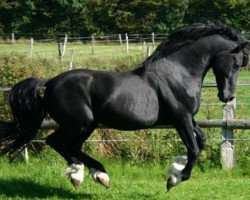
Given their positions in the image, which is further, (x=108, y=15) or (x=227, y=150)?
(x=108, y=15)

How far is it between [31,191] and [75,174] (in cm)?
86

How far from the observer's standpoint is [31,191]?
664cm

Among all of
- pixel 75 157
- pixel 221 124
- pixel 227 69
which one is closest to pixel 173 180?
pixel 75 157

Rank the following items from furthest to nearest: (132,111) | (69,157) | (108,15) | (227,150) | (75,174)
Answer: (108,15)
(227,150)
(69,157)
(75,174)
(132,111)

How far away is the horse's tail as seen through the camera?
6.33 m

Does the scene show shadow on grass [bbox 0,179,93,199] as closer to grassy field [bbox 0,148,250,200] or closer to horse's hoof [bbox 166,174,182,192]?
grassy field [bbox 0,148,250,200]

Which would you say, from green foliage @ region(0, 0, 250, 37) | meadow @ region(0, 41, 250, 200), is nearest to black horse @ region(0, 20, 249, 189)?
meadow @ region(0, 41, 250, 200)

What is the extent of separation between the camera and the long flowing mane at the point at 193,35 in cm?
630

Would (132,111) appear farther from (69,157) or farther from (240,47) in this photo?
(240,47)

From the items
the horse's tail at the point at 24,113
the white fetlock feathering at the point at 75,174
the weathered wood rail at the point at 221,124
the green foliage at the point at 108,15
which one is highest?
the horse's tail at the point at 24,113

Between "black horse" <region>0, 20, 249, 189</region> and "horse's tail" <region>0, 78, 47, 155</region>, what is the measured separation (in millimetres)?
12

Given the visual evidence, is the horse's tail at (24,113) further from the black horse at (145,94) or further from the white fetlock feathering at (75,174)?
the white fetlock feathering at (75,174)

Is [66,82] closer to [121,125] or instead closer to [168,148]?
[121,125]

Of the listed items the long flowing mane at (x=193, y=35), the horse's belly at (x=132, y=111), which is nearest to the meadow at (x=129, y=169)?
the horse's belly at (x=132, y=111)
